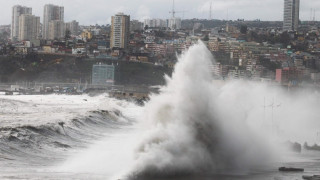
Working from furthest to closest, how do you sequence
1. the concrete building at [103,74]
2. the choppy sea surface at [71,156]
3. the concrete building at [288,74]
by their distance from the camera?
1. the concrete building at [103,74]
2. the concrete building at [288,74]
3. the choppy sea surface at [71,156]

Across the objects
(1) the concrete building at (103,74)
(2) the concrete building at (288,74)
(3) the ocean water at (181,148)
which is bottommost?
(1) the concrete building at (103,74)

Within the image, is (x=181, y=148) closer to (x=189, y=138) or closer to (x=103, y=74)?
(x=189, y=138)

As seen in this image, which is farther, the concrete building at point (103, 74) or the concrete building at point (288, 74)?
the concrete building at point (103, 74)

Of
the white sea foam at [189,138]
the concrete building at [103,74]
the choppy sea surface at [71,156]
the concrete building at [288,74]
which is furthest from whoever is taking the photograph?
the concrete building at [103,74]

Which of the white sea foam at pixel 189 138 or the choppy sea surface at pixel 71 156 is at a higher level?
the white sea foam at pixel 189 138

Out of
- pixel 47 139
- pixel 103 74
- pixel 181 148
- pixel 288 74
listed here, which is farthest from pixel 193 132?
pixel 103 74

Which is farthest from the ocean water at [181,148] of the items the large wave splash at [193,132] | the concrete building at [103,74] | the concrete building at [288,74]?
the concrete building at [103,74]

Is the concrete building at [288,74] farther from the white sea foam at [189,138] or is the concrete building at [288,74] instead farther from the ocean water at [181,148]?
the white sea foam at [189,138]

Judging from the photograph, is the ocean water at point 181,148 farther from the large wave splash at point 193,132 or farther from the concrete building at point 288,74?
the concrete building at point 288,74
